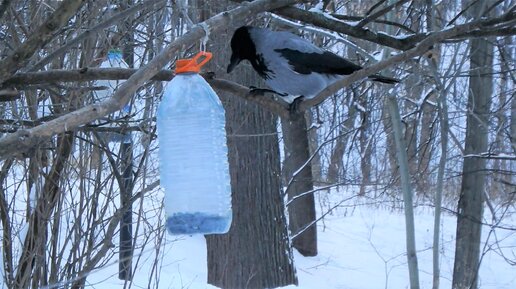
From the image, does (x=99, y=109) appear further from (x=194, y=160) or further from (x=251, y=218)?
(x=251, y=218)

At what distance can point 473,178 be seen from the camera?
383 inches

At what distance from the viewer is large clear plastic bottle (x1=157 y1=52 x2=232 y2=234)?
2277mm

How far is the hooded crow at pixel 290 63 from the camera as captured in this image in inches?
185

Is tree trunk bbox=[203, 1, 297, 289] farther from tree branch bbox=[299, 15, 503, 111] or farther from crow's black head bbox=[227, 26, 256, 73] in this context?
tree branch bbox=[299, 15, 503, 111]

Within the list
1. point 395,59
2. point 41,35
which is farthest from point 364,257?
point 41,35

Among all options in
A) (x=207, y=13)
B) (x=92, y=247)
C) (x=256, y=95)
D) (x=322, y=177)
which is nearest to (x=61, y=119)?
(x=256, y=95)

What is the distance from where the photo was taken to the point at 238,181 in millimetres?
7992

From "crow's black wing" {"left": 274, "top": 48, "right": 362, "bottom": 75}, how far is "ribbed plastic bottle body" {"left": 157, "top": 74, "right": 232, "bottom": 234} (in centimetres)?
243

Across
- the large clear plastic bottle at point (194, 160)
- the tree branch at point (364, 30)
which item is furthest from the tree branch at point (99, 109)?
the tree branch at point (364, 30)

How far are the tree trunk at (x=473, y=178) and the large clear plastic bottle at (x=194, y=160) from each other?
7.41m

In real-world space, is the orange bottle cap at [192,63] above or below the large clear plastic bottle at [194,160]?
above

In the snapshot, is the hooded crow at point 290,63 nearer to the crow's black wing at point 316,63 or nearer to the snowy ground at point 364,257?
the crow's black wing at point 316,63

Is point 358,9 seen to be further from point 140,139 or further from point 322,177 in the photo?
point 140,139

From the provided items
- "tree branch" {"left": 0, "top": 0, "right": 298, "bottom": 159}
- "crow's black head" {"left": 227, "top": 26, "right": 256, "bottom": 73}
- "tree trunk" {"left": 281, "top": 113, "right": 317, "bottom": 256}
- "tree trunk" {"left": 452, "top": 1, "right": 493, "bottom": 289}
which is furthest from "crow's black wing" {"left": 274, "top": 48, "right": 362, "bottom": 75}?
"tree trunk" {"left": 281, "top": 113, "right": 317, "bottom": 256}
